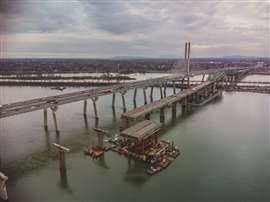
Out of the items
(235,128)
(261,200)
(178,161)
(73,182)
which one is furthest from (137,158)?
(235,128)

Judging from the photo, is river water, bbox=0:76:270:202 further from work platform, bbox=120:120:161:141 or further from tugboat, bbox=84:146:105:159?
work platform, bbox=120:120:161:141

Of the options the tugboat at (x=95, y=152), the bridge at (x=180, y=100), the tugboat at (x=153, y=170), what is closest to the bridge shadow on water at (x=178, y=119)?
the bridge at (x=180, y=100)

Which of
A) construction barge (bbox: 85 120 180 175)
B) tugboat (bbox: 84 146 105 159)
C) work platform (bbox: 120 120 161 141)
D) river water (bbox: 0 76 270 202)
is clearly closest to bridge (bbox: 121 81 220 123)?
river water (bbox: 0 76 270 202)

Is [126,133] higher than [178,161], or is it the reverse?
[126,133]

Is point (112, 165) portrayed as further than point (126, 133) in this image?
No

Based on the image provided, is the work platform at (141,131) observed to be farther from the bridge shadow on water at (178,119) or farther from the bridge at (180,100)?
the bridge shadow on water at (178,119)

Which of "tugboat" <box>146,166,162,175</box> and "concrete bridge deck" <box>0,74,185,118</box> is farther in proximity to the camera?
"concrete bridge deck" <box>0,74,185,118</box>

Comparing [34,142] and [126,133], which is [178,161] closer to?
[126,133]
